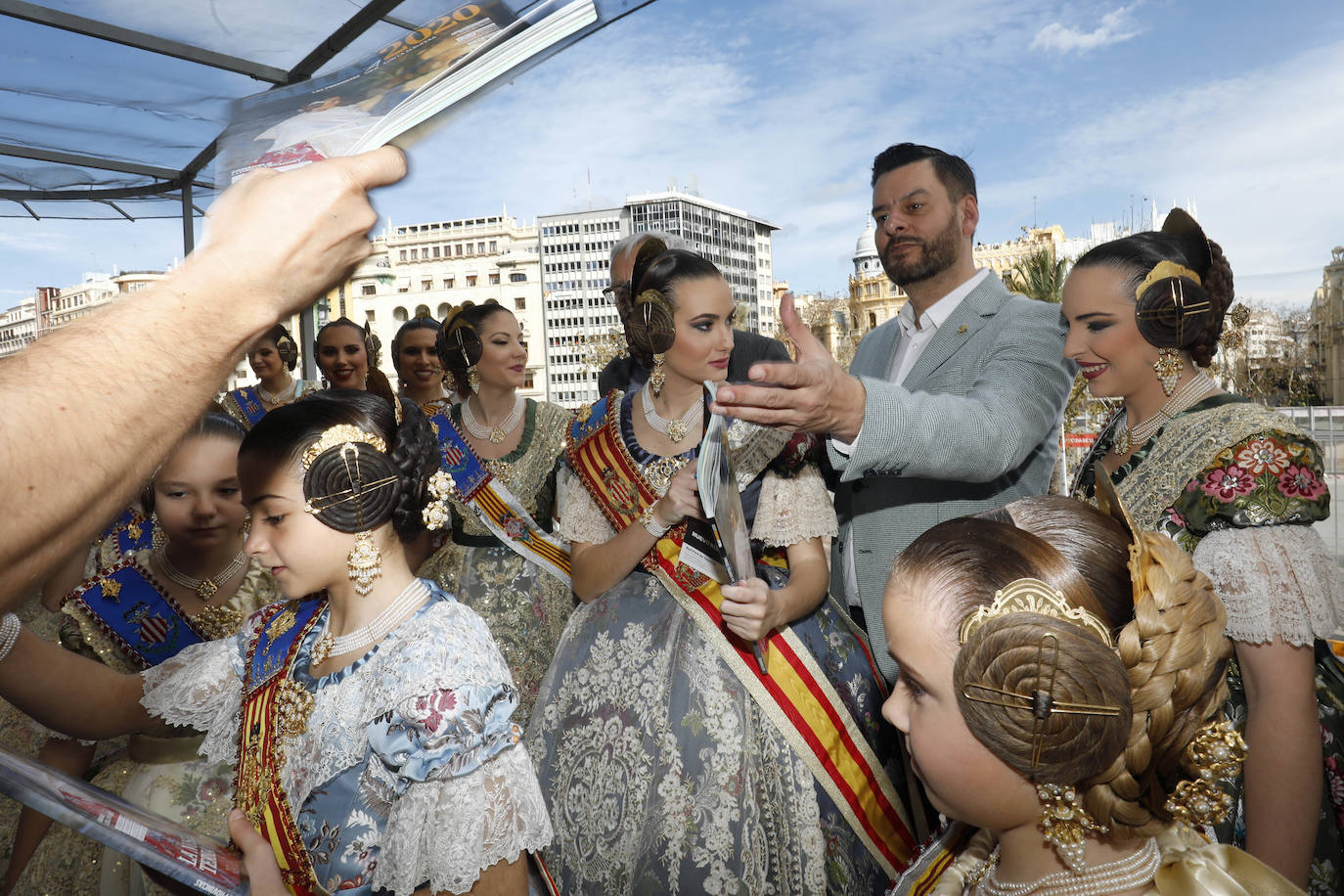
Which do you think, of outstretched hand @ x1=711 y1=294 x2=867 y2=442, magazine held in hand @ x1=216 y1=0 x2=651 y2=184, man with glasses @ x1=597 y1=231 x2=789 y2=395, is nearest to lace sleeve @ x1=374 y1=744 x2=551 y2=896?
outstretched hand @ x1=711 y1=294 x2=867 y2=442

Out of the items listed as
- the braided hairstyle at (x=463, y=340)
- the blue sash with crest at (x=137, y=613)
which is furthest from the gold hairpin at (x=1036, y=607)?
the braided hairstyle at (x=463, y=340)

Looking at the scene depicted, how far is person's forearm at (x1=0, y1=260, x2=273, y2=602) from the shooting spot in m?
0.76

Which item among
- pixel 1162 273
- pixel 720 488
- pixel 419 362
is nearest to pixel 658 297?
pixel 720 488

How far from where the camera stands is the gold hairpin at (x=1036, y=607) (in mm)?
1026

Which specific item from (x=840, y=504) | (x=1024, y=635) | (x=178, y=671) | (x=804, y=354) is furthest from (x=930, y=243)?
(x=178, y=671)

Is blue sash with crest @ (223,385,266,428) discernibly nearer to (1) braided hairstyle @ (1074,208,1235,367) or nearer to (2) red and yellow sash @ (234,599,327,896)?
(2) red and yellow sash @ (234,599,327,896)

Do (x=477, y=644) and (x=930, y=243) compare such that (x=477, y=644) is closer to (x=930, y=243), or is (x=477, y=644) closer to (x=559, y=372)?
(x=930, y=243)

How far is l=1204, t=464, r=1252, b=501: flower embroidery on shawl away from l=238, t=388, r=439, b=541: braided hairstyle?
1771 millimetres

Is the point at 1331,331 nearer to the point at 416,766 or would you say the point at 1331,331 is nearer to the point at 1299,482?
the point at 1299,482

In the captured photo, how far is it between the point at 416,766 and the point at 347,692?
257 millimetres

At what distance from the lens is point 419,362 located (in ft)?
16.0

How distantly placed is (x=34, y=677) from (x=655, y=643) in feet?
4.63

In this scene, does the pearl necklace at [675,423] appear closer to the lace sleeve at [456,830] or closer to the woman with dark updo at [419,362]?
the lace sleeve at [456,830]

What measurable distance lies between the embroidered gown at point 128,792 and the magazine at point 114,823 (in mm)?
722
